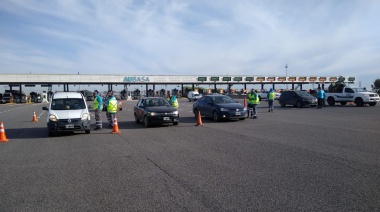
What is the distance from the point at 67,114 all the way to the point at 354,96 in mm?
24296

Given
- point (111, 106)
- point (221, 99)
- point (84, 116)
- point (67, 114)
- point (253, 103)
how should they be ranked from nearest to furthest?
point (67, 114)
point (84, 116)
point (111, 106)
point (221, 99)
point (253, 103)

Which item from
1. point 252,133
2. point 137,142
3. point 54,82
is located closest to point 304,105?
point 252,133

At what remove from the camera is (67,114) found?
12.7 metres

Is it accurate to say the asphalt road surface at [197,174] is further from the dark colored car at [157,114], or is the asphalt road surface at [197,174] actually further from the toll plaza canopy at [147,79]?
the toll plaza canopy at [147,79]

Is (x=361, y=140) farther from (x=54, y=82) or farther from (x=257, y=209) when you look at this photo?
(x=54, y=82)

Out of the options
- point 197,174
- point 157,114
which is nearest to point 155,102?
point 157,114

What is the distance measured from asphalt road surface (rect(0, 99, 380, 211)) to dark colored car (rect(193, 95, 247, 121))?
580 centimetres

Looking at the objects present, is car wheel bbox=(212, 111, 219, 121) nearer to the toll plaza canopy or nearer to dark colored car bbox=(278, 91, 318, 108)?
dark colored car bbox=(278, 91, 318, 108)

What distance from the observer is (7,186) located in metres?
5.82

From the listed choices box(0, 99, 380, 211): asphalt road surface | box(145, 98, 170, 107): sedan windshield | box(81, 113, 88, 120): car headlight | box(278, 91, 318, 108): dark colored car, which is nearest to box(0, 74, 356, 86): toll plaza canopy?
box(278, 91, 318, 108): dark colored car

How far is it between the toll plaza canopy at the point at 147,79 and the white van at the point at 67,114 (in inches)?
1933

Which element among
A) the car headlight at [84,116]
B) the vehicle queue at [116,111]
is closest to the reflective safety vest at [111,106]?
the vehicle queue at [116,111]

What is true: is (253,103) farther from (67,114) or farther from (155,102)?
Answer: (67,114)

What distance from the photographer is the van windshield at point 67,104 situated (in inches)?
529
